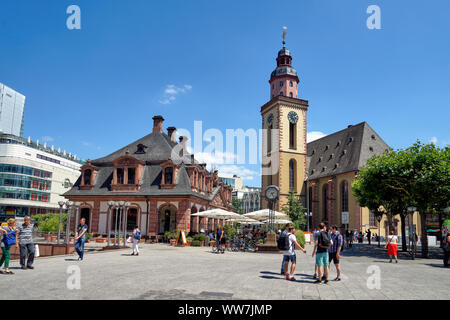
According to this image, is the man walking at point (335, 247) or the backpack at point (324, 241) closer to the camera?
the backpack at point (324, 241)

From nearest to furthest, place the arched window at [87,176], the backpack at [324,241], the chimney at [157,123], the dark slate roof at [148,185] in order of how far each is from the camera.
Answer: the backpack at [324,241]
the dark slate roof at [148,185]
the arched window at [87,176]
the chimney at [157,123]

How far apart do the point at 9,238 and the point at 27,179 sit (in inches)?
2840

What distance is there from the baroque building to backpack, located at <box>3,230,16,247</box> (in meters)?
19.3

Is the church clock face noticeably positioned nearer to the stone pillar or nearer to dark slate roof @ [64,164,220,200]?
dark slate roof @ [64,164,220,200]

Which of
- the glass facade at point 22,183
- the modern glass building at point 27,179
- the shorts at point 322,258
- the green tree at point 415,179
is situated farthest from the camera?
the modern glass building at point 27,179

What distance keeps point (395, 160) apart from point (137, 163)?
2246cm

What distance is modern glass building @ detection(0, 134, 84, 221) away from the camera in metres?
71.4

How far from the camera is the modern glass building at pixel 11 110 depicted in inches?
4734

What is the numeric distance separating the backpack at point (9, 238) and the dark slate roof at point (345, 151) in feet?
161

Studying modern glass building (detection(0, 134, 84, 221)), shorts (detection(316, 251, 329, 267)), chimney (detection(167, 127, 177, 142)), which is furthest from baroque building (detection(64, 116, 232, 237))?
modern glass building (detection(0, 134, 84, 221))

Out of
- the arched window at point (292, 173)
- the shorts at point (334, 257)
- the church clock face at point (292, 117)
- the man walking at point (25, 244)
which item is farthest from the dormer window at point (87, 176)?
the church clock face at point (292, 117)

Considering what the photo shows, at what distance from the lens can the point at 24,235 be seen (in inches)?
496

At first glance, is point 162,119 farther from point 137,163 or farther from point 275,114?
point 275,114

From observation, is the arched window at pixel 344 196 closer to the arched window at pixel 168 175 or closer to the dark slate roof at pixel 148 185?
the dark slate roof at pixel 148 185
